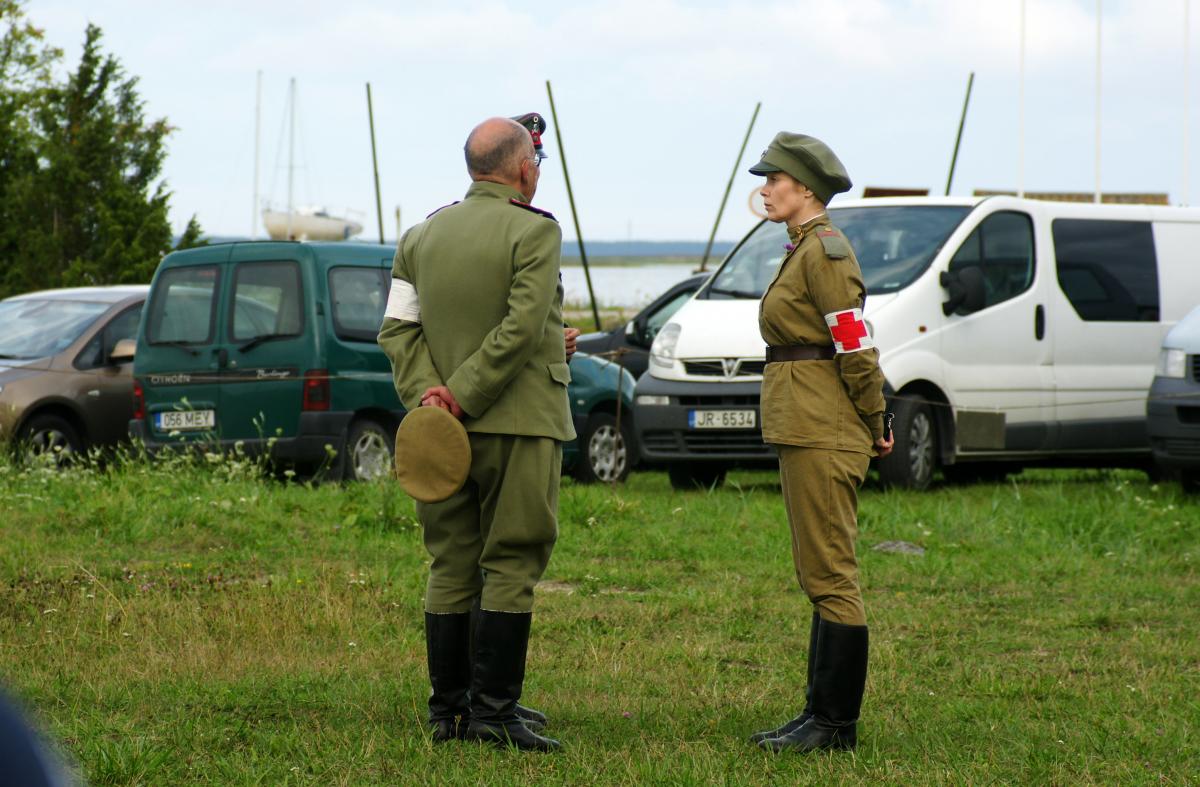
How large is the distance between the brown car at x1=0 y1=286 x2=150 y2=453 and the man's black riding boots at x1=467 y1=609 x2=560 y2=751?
7879 mm

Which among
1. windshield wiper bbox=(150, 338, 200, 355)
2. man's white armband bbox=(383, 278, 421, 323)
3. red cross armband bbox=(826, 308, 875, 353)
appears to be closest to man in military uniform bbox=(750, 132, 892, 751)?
red cross armband bbox=(826, 308, 875, 353)

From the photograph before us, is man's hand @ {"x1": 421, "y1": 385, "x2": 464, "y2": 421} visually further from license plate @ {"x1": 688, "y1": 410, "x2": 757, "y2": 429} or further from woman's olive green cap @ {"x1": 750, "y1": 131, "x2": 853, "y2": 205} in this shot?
license plate @ {"x1": 688, "y1": 410, "x2": 757, "y2": 429}

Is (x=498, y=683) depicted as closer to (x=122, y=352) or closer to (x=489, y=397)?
(x=489, y=397)

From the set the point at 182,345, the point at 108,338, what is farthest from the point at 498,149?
the point at 108,338

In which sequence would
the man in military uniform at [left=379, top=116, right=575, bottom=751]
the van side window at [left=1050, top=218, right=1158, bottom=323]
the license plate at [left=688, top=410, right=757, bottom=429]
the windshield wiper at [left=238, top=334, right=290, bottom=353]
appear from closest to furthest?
the man in military uniform at [left=379, top=116, right=575, bottom=751]
the license plate at [left=688, top=410, right=757, bottom=429]
the windshield wiper at [left=238, top=334, right=290, bottom=353]
the van side window at [left=1050, top=218, right=1158, bottom=323]

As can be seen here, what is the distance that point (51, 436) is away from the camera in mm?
12086

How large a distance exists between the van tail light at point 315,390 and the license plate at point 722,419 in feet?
8.40

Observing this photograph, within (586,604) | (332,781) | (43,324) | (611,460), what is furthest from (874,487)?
(332,781)

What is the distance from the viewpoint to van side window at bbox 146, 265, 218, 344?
11.6m

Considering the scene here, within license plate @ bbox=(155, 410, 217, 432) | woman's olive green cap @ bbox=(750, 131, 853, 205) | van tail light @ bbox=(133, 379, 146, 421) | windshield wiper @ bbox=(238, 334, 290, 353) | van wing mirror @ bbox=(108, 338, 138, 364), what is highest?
woman's olive green cap @ bbox=(750, 131, 853, 205)

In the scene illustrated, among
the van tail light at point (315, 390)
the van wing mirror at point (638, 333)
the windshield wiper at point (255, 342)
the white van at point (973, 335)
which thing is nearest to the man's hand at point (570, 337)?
the white van at point (973, 335)

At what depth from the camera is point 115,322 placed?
42.2 feet

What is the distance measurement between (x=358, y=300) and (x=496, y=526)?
23.5 feet

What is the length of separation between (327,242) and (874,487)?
170 inches
